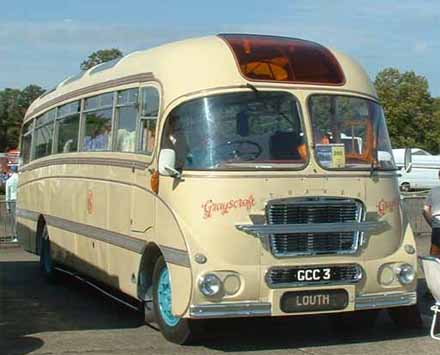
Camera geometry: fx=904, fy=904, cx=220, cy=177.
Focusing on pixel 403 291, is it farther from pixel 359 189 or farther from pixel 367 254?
pixel 359 189

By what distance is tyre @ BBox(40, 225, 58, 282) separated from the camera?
47.2ft

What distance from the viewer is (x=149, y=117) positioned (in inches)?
374

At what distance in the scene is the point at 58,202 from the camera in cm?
1345

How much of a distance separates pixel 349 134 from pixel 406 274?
1514mm

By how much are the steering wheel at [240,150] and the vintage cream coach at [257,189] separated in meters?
0.01

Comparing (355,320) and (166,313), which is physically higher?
(166,313)

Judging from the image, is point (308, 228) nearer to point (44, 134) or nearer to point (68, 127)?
point (68, 127)

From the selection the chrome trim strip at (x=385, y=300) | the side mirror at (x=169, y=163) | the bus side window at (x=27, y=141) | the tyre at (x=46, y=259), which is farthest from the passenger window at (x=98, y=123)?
the bus side window at (x=27, y=141)

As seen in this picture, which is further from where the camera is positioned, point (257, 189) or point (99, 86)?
point (99, 86)

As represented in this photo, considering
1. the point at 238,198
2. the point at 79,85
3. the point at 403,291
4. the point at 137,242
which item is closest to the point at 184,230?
the point at 238,198

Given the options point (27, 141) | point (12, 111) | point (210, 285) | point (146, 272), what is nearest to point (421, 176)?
point (27, 141)

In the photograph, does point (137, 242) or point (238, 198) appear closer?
point (238, 198)

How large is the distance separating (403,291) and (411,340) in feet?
1.79

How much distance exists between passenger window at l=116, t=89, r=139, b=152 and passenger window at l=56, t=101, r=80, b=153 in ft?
7.06
